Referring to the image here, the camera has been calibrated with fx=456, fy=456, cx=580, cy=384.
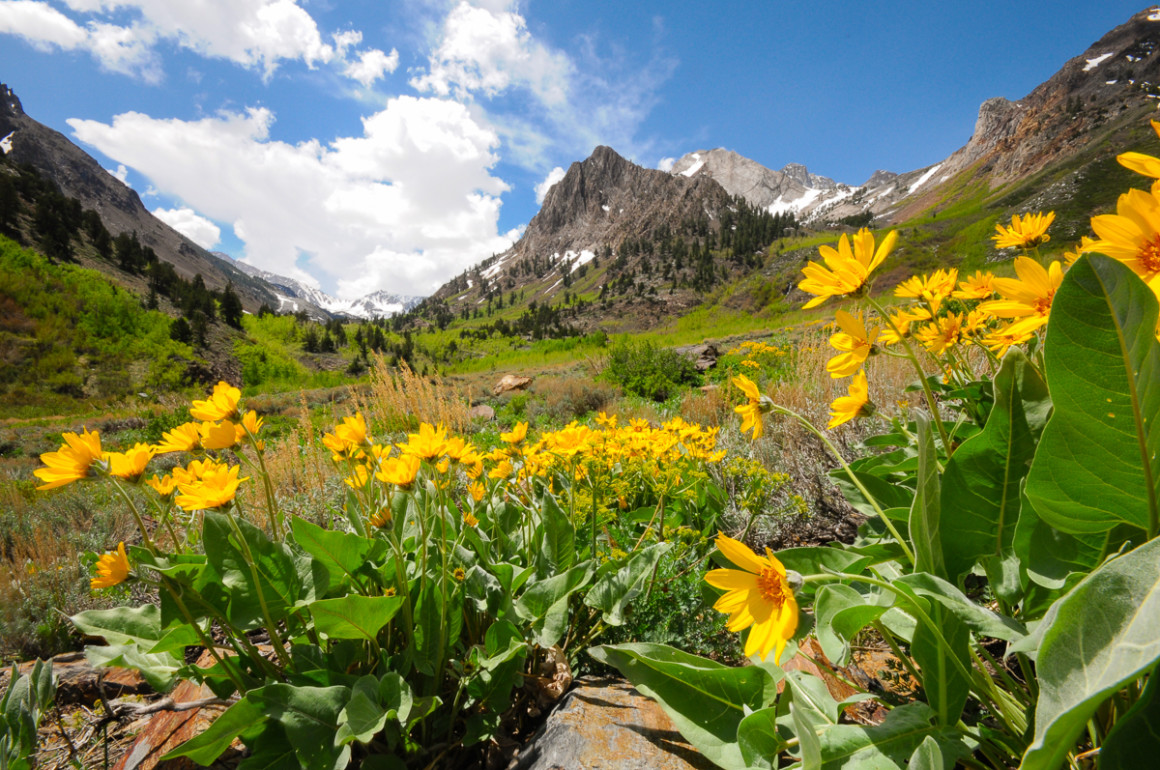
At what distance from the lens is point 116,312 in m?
18.0

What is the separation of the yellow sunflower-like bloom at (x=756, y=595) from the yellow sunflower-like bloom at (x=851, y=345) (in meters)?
A: 0.50

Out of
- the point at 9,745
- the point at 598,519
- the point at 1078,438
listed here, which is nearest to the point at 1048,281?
the point at 1078,438

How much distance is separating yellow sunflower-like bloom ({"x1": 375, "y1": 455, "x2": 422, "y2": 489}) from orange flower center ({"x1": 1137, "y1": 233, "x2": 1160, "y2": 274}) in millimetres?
1353

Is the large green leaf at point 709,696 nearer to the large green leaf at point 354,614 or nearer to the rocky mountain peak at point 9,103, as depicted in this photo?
the large green leaf at point 354,614

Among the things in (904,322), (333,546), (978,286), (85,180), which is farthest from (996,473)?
(85,180)

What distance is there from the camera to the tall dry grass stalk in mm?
5160

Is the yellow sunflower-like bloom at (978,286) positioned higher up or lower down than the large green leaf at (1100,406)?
higher up

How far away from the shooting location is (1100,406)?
0.62 meters

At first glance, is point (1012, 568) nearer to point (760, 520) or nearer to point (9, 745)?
point (760, 520)

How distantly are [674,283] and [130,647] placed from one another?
54430mm

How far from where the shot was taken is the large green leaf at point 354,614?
3.11 ft

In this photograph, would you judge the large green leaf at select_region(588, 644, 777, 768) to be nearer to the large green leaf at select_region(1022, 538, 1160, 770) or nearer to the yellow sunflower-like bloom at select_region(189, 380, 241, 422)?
the large green leaf at select_region(1022, 538, 1160, 770)

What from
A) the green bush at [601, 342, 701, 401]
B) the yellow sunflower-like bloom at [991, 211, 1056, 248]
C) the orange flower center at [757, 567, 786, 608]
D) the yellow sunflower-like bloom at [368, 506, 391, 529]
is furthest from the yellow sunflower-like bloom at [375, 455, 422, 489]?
the green bush at [601, 342, 701, 401]

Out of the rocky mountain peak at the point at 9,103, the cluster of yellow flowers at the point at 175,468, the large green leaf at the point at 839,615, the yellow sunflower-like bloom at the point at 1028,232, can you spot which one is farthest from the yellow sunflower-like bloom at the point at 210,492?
the rocky mountain peak at the point at 9,103
